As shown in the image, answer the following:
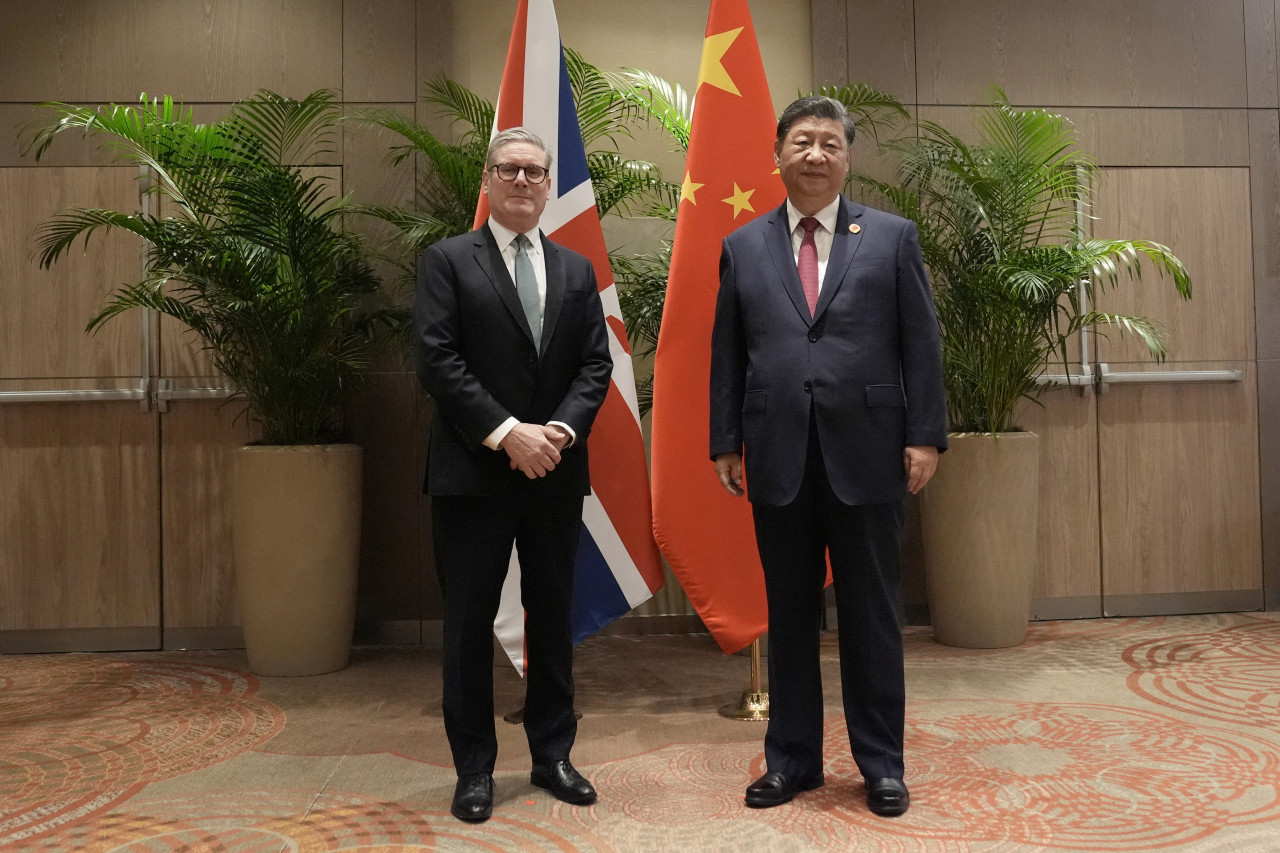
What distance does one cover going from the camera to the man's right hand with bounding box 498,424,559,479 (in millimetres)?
2172

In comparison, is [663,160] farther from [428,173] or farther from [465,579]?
[465,579]

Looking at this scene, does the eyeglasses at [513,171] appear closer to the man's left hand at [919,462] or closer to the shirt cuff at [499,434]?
the shirt cuff at [499,434]

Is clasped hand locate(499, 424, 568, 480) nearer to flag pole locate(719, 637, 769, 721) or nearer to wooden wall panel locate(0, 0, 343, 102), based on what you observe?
flag pole locate(719, 637, 769, 721)

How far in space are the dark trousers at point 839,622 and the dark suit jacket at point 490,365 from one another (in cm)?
53

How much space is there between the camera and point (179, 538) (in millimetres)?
4191

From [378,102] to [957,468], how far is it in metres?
2.91

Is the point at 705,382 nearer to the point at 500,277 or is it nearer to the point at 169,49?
the point at 500,277

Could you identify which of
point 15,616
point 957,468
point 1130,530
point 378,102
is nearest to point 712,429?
point 957,468

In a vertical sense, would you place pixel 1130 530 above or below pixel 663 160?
below

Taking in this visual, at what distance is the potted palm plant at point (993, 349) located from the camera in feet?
12.3

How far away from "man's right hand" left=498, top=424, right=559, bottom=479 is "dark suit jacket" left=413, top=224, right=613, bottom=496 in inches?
2.0

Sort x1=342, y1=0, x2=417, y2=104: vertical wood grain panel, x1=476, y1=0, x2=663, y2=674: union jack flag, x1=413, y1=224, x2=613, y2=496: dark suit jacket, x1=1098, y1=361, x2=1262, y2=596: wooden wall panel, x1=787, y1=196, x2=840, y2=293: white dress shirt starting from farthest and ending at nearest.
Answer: x1=1098, y1=361, x2=1262, y2=596: wooden wall panel → x1=342, y1=0, x2=417, y2=104: vertical wood grain panel → x1=476, y1=0, x2=663, y2=674: union jack flag → x1=787, y1=196, x2=840, y2=293: white dress shirt → x1=413, y1=224, x2=613, y2=496: dark suit jacket

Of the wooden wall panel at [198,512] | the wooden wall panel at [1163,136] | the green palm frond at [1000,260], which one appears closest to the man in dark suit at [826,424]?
the green palm frond at [1000,260]

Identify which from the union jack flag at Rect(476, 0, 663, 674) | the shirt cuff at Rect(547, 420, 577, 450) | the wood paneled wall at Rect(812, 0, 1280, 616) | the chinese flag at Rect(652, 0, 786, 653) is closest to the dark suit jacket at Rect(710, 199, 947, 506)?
the shirt cuff at Rect(547, 420, 577, 450)
